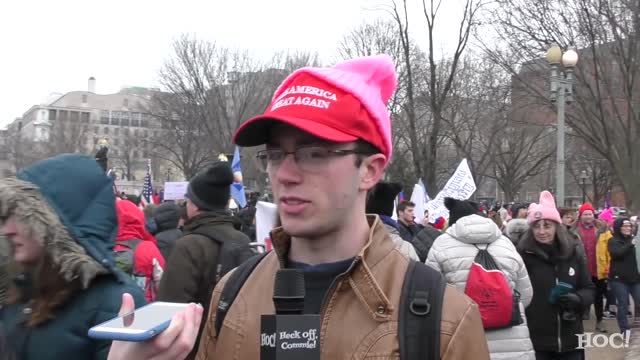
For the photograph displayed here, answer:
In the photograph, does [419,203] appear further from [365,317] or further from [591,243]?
[365,317]

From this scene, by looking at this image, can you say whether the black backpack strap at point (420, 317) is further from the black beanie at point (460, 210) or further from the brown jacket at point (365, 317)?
the black beanie at point (460, 210)

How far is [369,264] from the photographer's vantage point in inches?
78.5

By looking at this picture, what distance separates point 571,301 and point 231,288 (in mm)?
4291

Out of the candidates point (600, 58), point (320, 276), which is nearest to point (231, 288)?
point (320, 276)

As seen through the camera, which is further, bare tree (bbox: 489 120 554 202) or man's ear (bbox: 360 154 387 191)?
bare tree (bbox: 489 120 554 202)

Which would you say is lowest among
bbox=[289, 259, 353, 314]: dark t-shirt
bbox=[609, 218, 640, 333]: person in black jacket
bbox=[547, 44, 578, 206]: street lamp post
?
bbox=[609, 218, 640, 333]: person in black jacket

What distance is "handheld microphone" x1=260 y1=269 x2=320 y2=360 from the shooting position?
1.76 meters

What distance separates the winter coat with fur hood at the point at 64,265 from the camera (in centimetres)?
248

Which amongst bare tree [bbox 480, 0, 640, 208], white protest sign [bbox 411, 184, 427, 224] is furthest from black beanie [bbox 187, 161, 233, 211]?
bare tree [bbox 480, 0, 640, 208]

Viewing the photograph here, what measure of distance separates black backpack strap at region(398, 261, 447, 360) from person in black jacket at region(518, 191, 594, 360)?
4169 millimetres

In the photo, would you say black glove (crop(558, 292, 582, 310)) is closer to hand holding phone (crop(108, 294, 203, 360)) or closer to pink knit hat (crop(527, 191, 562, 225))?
pink knit hat (crop(527, 191, 562, 225))

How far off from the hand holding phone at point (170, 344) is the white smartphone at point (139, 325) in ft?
0.06

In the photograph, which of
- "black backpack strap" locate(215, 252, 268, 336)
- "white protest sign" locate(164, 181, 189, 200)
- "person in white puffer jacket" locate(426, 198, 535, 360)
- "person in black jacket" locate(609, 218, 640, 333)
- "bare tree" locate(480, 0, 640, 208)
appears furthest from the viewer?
"bare tree" locate(480, 0, 640, 208)

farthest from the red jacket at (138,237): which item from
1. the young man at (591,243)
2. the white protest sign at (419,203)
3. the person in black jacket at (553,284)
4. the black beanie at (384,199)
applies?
the young man at (591,243)
